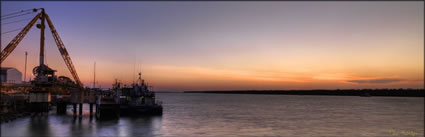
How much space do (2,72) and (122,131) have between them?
86.7 m

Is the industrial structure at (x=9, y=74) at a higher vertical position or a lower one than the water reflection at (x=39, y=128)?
higher

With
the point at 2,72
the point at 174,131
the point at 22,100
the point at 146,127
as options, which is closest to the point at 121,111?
the point at 146,127

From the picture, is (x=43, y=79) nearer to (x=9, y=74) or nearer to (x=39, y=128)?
(x=39, y=128)

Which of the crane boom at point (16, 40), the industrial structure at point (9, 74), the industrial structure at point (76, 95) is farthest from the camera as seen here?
the industrial structure at point (9, 74)

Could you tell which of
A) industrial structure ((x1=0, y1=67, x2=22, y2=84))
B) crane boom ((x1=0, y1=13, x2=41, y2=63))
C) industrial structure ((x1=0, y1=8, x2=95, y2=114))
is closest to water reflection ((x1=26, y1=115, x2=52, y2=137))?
industrial structure ((x1=0, y1=8, x2=95, y2=114))

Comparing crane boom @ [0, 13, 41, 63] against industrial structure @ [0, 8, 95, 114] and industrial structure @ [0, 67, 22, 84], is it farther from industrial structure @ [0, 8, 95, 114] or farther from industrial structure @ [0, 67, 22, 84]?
industrial structure @ [0, 67, 22, 84]

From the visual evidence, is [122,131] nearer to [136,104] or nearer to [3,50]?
[136,104]

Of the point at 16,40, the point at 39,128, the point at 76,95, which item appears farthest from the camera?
the point at 16,40

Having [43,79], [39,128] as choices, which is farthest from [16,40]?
[39,128]

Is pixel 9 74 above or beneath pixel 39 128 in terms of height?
above

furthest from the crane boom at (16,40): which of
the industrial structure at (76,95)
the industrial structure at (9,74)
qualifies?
the industrial structure at (9,74)

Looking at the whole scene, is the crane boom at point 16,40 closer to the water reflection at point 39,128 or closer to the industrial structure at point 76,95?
the industrial structure at point 76,95

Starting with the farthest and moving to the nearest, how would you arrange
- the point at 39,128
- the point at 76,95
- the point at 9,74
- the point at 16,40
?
the point at 9,74, the point at 16,40, the point at 76,95, the point at 39,128

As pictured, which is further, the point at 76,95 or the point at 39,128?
the point at 76,95
